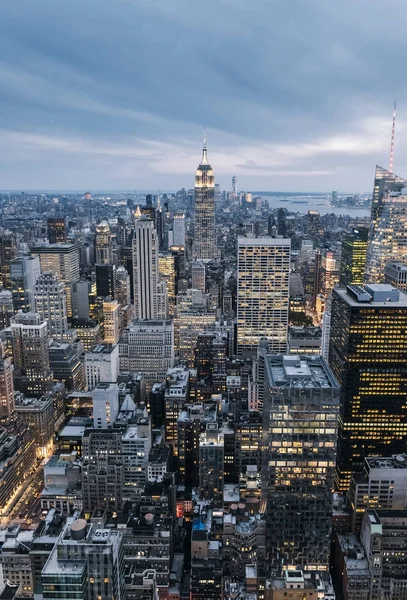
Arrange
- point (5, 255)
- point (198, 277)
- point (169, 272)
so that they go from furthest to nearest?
1. point (169, 272)
2. point (5, 255)
3. point (198, 277)

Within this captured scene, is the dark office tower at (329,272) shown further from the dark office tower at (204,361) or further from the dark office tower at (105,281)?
the dark office tower at (204,361)

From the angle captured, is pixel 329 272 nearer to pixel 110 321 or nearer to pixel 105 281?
pixel 105 281

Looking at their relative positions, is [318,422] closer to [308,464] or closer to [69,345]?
[308,464]

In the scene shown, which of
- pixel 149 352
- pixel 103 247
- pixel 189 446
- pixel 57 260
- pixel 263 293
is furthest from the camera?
pixel 103 247

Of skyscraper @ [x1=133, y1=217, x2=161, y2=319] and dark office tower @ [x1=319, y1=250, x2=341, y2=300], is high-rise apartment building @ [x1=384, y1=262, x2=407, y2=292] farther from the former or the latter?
skyscraper @ [x1=133, y1=217, x2=161, y2=319]

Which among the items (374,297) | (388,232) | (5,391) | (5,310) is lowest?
(5,391)

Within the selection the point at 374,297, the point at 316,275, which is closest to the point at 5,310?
A: the point at 374,297

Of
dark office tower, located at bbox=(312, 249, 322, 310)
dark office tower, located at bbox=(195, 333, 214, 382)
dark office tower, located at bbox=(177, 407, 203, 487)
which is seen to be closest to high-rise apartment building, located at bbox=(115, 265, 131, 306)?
dark office tower, located at bbox=(195, 333, 214, 382)
